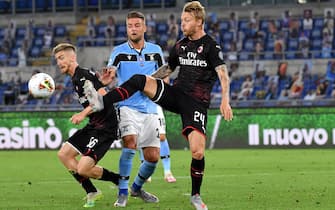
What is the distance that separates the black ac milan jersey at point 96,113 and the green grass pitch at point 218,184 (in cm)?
110

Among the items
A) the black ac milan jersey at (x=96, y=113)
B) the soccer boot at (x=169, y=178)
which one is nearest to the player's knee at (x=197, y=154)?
the black ac milan jersey at (x=96, y=113)

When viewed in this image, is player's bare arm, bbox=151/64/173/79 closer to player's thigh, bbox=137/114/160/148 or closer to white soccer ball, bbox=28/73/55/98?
player's thigh, bbox=137/114/160/148

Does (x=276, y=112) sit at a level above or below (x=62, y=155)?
below

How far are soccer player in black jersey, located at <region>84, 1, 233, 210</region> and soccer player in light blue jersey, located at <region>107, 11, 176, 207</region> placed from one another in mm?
1290

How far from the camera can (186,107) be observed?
1062cm

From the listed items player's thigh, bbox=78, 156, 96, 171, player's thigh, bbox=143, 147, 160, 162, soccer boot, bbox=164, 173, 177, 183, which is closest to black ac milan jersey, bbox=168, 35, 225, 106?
player's thigh, bbox=143, 147, 160, 162

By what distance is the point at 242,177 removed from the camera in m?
16.4

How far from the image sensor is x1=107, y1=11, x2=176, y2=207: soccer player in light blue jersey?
11.9 m

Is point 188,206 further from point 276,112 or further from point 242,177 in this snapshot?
point 276,112

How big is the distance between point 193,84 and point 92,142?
1723 mm

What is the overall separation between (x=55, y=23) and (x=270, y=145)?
18.1 meters

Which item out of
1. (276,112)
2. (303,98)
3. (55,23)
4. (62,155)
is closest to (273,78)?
(303,98)

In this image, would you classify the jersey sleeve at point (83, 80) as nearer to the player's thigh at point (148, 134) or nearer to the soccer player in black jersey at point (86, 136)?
the soccer player in black jersey at point (86, 136)

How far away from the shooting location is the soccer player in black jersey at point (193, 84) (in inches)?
412
